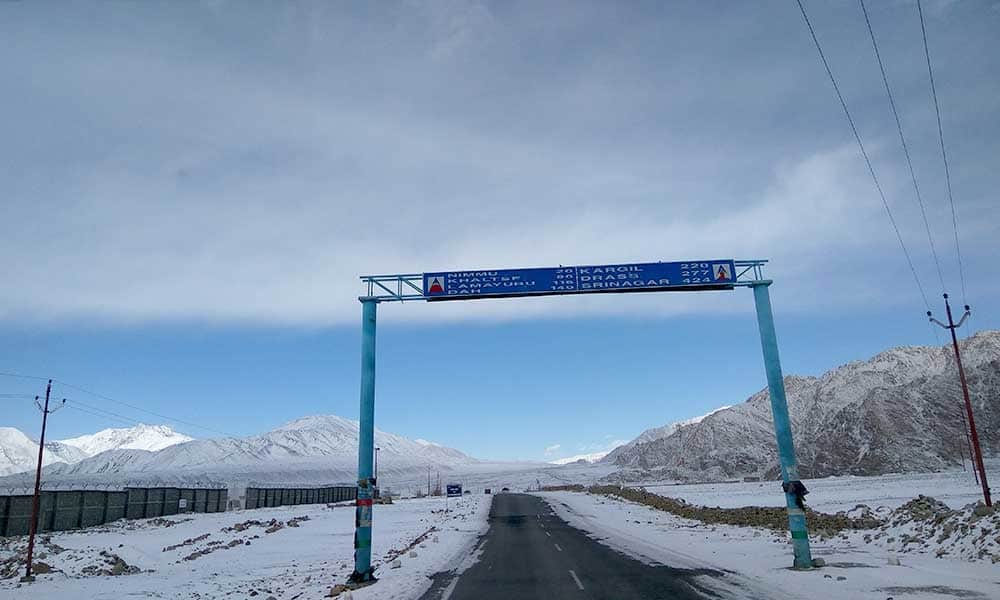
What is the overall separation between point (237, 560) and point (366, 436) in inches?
536

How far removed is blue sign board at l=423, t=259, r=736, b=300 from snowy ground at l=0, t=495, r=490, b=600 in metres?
9.32

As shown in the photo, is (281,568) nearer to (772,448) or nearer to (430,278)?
(430,278)

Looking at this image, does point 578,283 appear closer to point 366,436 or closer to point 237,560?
point 366,436

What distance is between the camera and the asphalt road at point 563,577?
50.2 ft

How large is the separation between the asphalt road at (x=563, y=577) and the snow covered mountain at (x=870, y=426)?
103 metres

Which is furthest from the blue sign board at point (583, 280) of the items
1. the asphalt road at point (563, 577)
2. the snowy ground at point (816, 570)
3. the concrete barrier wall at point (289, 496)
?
the concrete barrier wall at point (289, 496)

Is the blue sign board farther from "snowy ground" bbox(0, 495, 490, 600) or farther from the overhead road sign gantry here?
"snowy ground" bbox(0, 495, 490, 600)

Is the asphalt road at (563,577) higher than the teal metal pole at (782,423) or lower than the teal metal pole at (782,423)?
lower

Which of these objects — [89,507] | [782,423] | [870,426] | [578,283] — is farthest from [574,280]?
[870,426]

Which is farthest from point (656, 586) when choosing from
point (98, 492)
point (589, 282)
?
point (98, 492)

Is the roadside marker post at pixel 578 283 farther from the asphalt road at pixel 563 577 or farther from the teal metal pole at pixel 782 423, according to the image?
the asphalt road at pixel 563 577

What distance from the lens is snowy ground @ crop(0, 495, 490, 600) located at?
20.3 m

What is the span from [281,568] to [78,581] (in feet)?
23.9

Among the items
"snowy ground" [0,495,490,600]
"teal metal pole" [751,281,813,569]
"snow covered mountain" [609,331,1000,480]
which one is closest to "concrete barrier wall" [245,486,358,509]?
"snowy ground" [0,495,490,600]
